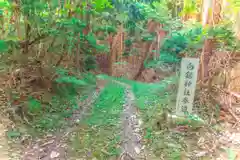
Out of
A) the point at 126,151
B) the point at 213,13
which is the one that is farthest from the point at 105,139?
the point at 213,13

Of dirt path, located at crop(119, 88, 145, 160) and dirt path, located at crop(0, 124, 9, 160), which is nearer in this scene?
dirt path, located at crop(0, 124, 9, 160)

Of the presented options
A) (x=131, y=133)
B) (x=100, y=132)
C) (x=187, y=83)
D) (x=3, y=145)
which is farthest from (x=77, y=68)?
(x=187, y=83)

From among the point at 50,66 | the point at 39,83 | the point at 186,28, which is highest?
the point at 186,28

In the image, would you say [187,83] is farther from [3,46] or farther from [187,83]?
[3,46]

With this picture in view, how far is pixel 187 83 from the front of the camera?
2.33m

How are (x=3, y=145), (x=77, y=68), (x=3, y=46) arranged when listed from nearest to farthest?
(x=3, y=145) < (x=3, y=46) < (x=77, y=68)

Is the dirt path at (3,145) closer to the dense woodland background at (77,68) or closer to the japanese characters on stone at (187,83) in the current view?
the dense woodland background at (77,68)

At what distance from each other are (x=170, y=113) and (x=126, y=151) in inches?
30.9

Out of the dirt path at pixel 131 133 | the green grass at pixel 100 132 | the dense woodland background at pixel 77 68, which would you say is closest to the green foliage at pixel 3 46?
the dense woodland background at pixel 77 68

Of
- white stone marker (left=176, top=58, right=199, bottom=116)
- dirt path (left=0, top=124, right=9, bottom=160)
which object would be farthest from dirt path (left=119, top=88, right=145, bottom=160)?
dirt path (left=0, top=124, right=9, bottom=160)

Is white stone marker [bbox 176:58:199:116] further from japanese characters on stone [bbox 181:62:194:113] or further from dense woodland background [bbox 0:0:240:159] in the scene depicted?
dense woodland background [bbox 0:0:240:159]

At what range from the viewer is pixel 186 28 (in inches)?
133

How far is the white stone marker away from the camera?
90.8 inches

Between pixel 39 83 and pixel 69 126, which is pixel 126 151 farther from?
pixel 39 83
